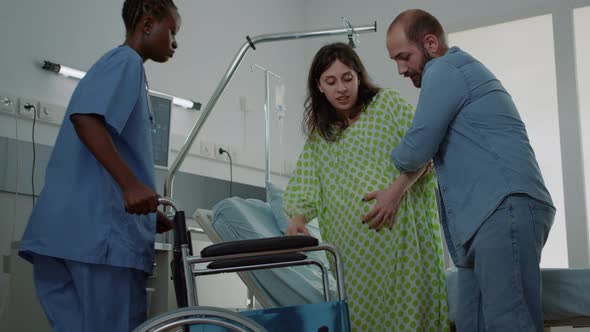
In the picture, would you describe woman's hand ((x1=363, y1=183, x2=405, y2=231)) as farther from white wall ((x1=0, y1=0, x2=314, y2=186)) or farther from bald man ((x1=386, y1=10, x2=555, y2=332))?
white wall ((x1=0, y1=0, x2=314, y2=186))

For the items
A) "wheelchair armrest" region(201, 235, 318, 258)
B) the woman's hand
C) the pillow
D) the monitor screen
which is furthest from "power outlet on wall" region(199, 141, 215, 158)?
"wheelchair armrest" region(201, 235, 318, 258)

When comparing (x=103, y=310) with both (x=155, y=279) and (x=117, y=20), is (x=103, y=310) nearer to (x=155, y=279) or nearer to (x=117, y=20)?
(x=155, y=279)

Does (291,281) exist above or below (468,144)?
below

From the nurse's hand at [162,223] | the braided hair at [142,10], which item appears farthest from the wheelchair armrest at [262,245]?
the braided hair at [142,10]

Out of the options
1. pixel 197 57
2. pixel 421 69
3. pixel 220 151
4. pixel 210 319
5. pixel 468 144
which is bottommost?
pixel 210 319

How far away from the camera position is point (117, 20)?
4062mm

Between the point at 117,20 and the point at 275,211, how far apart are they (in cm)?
191

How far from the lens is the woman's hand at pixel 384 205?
2.01 metres

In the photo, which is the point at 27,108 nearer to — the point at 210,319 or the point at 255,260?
the point at 255,260

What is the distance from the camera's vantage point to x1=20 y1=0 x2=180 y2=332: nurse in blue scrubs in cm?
171

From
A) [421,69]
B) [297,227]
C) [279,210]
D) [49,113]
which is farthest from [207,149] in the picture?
[421,69]

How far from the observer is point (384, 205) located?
201cm

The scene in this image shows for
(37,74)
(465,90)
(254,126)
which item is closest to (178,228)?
(465,90)

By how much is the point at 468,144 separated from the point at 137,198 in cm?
81
